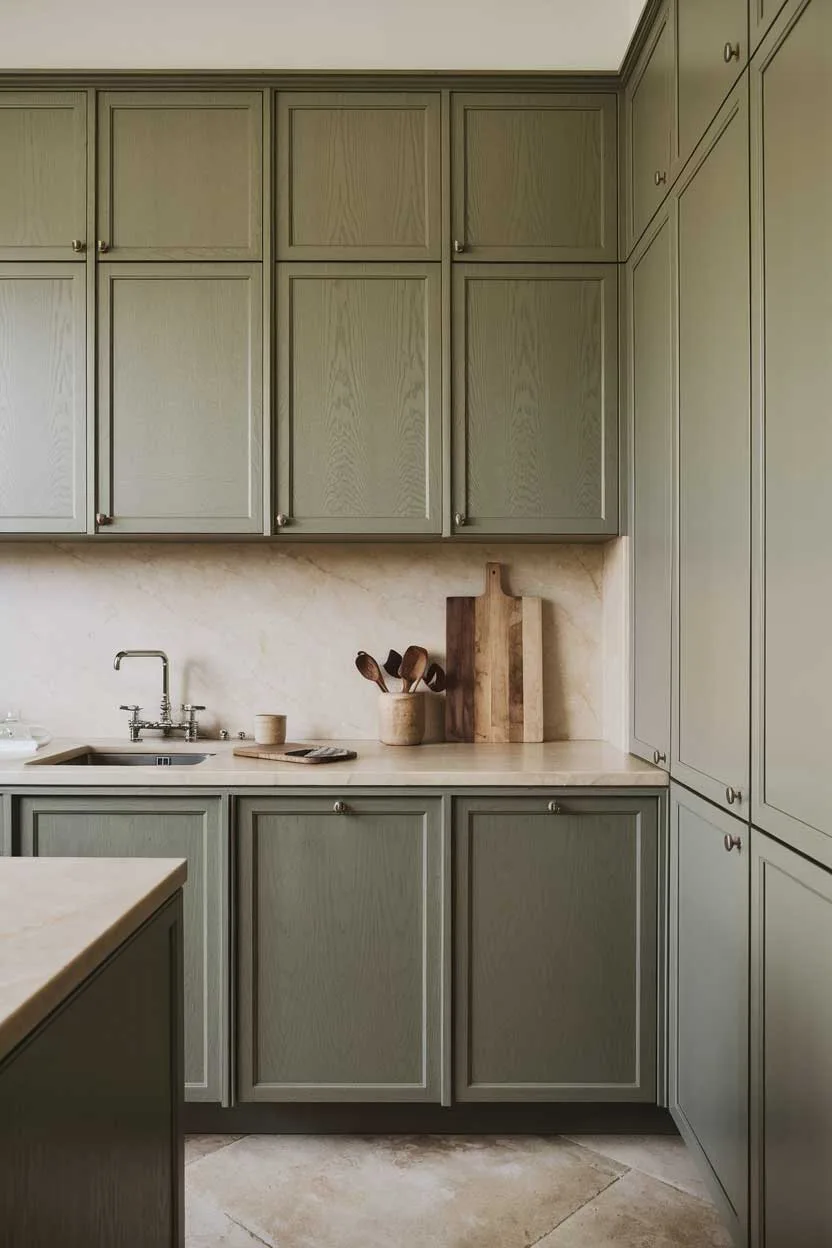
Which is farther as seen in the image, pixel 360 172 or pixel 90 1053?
pixel 360 172

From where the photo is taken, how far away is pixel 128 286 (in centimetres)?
258

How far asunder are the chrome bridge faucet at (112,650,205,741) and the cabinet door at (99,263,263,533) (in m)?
0.51

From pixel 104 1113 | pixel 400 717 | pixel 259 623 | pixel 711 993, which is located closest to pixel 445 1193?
pixel 711 993

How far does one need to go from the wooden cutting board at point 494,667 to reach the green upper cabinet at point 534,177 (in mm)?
927

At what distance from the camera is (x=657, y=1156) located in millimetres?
2299

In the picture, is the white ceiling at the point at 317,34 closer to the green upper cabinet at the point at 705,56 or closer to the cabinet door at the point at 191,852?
the green upper cabinet at the point at 705,56

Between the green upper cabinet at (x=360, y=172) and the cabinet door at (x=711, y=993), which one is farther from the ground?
the green upper cabinet at (x=360, y=172)

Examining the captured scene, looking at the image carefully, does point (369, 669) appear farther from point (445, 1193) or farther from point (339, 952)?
point (445, 1193)

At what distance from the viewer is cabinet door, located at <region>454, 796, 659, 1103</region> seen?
233cm

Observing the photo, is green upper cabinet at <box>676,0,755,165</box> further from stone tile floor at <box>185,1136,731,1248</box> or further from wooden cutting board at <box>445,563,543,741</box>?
stone tile floor at <box>185,1136,731,1248</box>

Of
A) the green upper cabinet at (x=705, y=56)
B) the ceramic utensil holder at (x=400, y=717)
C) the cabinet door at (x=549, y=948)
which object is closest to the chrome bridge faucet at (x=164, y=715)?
the ceramic utensil holder at (x=400, y=717)

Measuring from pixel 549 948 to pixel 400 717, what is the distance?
771 millimetres

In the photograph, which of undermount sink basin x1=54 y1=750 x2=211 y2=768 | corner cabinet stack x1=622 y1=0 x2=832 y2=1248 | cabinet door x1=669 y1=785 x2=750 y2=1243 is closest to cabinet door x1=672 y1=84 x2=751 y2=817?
corner cabinet stack x1=622 y1=0 x2=832 y2=1248

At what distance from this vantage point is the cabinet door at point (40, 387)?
2.58m
